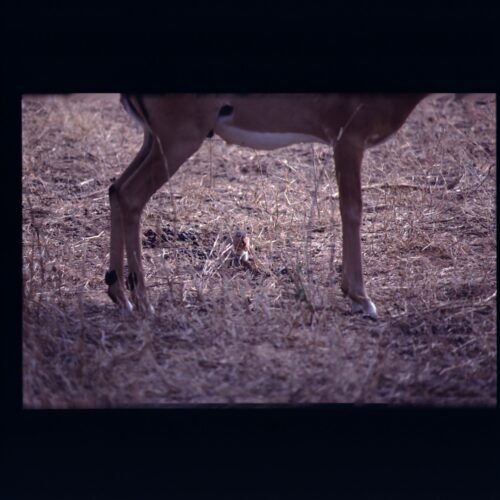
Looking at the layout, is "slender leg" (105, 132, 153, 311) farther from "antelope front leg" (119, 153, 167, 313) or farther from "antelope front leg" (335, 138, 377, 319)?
"antelope front leg" (335, 138, 377, 319)

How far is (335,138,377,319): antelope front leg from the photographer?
195 inches

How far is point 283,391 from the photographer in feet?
14.0

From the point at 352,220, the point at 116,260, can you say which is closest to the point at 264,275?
the point at 352,220

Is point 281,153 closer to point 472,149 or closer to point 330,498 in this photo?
point 472,149

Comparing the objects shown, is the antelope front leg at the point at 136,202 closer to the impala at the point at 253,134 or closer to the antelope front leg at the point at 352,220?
the impala at the point at 253,134

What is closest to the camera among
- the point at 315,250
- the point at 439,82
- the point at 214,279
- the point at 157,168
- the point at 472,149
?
the point at 439,82

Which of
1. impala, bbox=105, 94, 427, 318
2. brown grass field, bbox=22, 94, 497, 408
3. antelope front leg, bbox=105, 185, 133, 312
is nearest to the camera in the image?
brown grass field, bbox=22, 94, 497, 408

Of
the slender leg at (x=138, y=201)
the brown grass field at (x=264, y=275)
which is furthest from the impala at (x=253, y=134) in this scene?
the brown grass field at (x=264, y=275)

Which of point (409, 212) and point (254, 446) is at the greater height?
point (409, 212)

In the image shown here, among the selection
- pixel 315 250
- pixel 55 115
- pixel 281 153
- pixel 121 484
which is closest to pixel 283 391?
pixel 121 484

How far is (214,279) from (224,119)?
99 centimetres

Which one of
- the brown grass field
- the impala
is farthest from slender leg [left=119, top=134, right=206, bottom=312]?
the brown grass field

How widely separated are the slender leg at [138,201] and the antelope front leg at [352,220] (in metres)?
0.75

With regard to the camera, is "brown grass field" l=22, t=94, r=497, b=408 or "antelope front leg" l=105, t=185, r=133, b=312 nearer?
"brown grass field" l=22, t=94, r=497, b=408
